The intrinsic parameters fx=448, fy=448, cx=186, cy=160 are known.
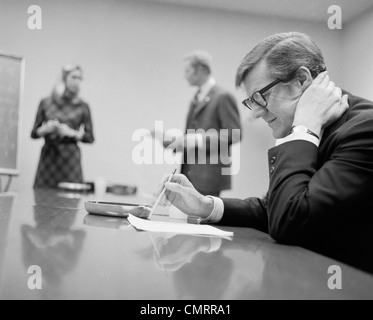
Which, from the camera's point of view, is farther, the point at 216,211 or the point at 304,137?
the point at 216,211

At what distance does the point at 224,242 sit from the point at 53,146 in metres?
2.73

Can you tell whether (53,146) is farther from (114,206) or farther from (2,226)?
(2,226)

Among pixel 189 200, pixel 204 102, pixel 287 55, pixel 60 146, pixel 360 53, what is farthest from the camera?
pixel 360 53

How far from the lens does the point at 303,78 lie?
3.55 feet

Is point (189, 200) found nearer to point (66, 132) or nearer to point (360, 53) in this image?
point (66, 132)

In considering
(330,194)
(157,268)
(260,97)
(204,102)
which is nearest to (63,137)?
(204,102)

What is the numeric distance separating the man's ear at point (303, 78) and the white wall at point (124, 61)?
377cm

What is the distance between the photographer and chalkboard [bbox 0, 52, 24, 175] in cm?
308

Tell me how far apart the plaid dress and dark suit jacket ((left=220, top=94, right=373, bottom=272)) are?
2.56 metres

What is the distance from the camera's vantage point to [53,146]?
337cm

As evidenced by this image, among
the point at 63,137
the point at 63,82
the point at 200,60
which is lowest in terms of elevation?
the point at 63,137

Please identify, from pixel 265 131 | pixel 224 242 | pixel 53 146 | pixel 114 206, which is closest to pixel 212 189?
pixel 53 146

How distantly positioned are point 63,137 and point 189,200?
7.17 ft

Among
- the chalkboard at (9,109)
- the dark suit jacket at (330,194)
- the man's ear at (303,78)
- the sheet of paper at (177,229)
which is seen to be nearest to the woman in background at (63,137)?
the chalkboard at (9,109)
